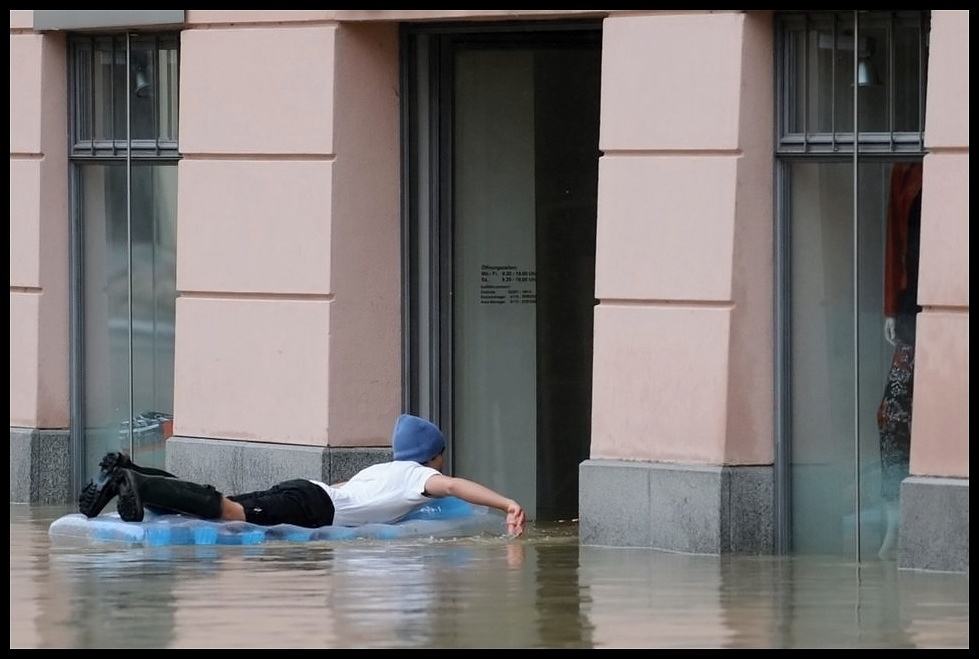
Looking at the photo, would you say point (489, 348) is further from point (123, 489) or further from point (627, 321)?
point (123, 489)

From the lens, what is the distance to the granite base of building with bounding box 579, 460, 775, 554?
1296 cm

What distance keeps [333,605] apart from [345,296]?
14.6ft

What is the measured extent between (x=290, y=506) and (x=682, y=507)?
2263 mm

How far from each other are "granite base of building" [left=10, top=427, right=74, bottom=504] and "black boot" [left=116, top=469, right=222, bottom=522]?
3.25m

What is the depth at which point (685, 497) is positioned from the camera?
13.0m

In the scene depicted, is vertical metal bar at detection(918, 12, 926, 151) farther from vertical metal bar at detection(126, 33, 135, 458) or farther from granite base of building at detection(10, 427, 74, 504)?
granite base of building at detection(10, 427, 74, 504)

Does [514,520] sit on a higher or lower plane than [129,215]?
lower

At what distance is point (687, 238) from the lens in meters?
13.1

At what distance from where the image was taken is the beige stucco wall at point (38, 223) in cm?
1612

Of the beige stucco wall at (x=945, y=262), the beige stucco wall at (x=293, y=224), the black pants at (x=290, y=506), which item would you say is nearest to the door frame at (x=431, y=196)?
the beige stucco wall at (x=293, y=224)

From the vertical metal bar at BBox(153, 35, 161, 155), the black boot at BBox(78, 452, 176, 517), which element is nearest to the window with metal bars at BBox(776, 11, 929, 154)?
the black boot at BBox(78, 452, 176, 517)

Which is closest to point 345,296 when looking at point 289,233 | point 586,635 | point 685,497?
point 289,233

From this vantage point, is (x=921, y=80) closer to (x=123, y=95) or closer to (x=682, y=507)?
(x=682, y=507)

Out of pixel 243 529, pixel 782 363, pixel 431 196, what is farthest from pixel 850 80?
pixel 243 529
